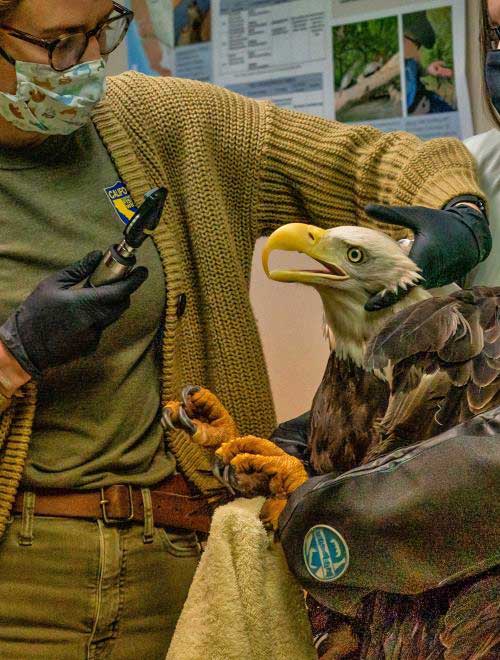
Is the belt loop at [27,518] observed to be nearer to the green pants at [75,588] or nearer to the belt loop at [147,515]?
the green pants at [75,588]

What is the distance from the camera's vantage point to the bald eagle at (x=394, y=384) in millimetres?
626

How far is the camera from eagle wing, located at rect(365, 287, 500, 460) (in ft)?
2.19

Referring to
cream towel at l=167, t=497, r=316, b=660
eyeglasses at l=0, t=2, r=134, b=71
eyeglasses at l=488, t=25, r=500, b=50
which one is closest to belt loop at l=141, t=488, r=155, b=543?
cream towel at l=167, t=497, r=316, b=660

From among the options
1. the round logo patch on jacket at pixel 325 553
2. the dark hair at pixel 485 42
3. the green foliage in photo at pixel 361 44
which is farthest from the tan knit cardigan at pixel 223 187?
the round logo patch on jacket at pixel 325 553

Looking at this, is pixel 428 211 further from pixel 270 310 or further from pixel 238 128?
pixel 270 310

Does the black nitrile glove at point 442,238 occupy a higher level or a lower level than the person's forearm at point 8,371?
higher

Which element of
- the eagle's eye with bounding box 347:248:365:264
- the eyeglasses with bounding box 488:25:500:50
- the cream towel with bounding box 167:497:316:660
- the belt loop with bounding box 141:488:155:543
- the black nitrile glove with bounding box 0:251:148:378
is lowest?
the belt loop with bounding box 141:488:155:543

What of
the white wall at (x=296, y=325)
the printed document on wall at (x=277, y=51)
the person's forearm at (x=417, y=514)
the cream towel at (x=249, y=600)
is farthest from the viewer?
the printed document on wall at (x=277, y=51)

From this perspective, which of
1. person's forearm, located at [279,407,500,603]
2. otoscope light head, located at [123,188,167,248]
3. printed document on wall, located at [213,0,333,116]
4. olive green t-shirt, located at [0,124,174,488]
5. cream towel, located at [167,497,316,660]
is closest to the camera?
person's forearm, located at [279,407,500,603]

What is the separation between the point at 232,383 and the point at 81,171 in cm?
32

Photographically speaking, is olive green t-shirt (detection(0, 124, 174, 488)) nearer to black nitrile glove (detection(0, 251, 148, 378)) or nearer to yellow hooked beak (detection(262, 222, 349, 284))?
black nitrile glove (detection(0, 251, 148, 378))

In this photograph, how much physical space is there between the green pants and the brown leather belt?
0.5 inches

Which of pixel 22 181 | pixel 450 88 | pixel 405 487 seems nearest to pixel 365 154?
pixel 450 88

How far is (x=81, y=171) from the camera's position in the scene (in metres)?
0.99
